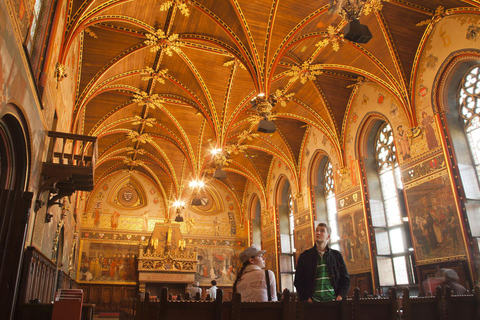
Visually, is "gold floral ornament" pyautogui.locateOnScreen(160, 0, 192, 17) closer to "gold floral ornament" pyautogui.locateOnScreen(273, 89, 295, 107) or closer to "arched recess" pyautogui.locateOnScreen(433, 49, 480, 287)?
"gold floral ornament" pyautogui.locateOnScreen(273, 89, 295, 107)

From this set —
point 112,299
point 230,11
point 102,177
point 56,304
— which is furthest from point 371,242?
point 102,177

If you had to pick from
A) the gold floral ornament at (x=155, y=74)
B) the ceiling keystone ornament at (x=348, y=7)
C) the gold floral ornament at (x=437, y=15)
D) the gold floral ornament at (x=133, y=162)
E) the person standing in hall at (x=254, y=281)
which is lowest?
the person standing in hall at (x=254, y=281)

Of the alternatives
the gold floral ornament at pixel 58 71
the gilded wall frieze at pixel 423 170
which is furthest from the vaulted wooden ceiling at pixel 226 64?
the gilded wall frieze at pixel 423 170

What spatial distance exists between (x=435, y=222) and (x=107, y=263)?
1797 cm

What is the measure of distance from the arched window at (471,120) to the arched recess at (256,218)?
15.0 meters

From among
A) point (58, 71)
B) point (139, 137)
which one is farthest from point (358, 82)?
point (139, 137)

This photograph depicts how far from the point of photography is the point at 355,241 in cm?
1408

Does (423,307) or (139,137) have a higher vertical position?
(139,137)

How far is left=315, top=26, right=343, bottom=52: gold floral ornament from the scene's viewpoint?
12.2 m

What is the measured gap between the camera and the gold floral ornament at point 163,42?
12.2 metres

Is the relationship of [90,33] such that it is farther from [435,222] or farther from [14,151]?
[435,222]

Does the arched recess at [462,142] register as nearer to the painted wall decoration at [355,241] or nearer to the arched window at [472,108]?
the arched window at [472,108]

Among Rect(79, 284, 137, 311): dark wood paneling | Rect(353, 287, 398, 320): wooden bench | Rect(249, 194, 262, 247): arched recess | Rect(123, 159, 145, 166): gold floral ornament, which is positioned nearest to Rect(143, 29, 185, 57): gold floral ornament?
Rect(353, 287, 398, 320): wooden bench

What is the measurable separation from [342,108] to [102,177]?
1554 centimetres
